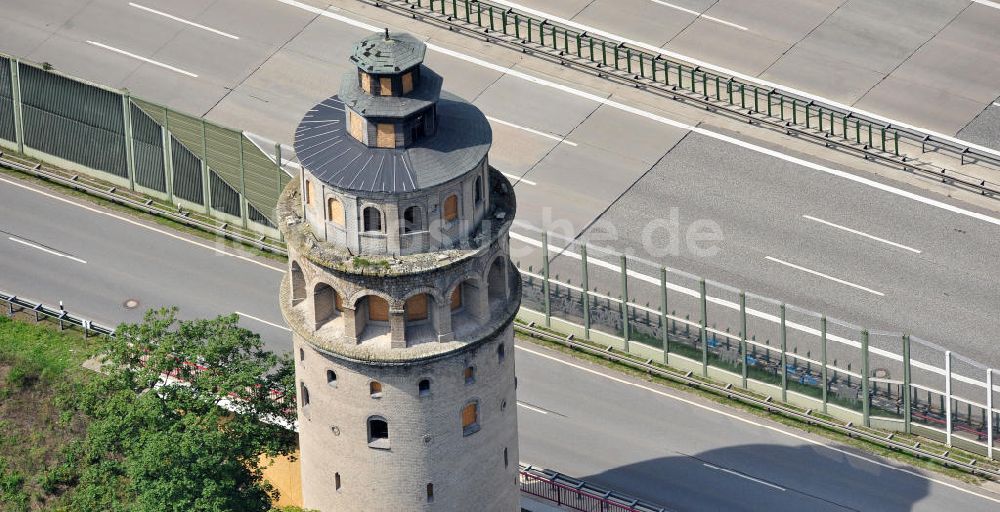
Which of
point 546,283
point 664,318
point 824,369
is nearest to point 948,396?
point 824,369

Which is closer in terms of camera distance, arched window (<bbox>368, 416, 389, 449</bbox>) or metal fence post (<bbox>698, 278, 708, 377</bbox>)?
arched window (<bbox>368, 416, 389, 449</bbox>)

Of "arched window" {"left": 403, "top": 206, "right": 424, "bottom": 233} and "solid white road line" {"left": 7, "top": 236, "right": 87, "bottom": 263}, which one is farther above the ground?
"arched window" {"left": 403, "top": 206, "right": 424, "bottom": 233}

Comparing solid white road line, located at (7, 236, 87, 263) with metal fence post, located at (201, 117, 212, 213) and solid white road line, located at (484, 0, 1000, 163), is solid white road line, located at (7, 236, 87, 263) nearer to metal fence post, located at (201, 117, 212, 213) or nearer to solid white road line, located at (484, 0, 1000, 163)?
metal fence post, located at (201, 117, 212, 213)

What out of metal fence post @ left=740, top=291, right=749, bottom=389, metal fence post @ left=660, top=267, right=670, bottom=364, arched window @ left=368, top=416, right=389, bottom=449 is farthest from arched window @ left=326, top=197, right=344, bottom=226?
metal fence post @ left=740, top=291, right=749, bottom=389

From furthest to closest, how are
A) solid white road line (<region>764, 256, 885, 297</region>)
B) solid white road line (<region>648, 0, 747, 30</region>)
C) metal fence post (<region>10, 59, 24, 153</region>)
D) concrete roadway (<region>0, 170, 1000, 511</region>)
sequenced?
1. solid white road line (<region>648, 0, 747, 30</region>)
2. metal fence post (<region>10, 59, 24, 153</region>)
3. solid white road line (<region>764, 256, 885, 297</region>)
4. concrete roadway (<region>0, 170, 1000, 511</region>)

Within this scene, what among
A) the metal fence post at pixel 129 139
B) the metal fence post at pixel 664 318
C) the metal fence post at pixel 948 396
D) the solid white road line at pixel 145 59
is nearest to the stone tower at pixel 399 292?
the metal fence post at pixel 664 318

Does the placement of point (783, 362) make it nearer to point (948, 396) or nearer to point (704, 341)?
point (704, 341)
